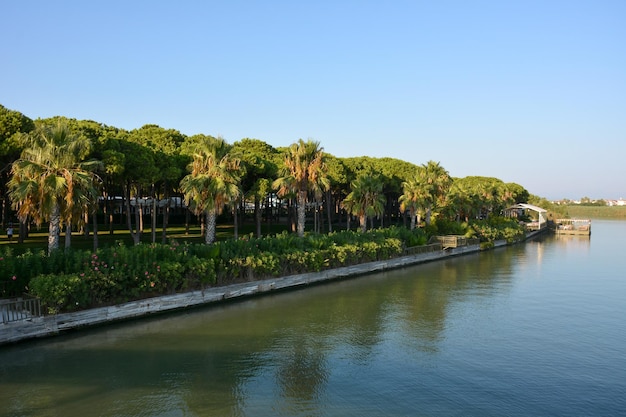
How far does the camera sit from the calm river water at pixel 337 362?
45.0 feet

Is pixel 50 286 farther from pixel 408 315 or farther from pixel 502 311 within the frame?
pixel 502 311

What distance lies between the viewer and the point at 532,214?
125 m

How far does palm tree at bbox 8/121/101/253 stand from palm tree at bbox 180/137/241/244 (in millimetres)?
7925

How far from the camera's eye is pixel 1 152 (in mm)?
27406

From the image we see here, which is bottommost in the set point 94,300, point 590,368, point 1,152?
point 590,368

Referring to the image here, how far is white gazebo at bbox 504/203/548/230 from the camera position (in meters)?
96.2

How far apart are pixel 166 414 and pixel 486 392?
949cm

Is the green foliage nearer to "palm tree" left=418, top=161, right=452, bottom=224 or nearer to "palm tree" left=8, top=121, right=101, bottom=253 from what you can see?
"palm tree" left=418, top=161, right=452, bottom=224

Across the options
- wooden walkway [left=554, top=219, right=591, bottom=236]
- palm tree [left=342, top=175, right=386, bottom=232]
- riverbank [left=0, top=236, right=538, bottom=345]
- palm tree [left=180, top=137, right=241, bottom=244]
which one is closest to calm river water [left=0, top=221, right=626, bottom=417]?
riverbank [left=0, top=236, right=538, bottom=345]

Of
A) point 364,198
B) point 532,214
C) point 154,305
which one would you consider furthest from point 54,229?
point 532,214

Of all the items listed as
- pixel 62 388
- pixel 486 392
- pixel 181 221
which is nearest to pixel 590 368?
pixel 486 392

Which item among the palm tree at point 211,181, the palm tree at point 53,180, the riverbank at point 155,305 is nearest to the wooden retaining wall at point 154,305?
the riverbank at point 155,305

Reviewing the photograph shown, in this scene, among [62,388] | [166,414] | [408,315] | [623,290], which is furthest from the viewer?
[623,290]

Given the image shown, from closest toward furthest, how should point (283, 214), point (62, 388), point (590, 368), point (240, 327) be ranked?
point (62, 388), point (590, 368), point (240, 327), point (283, 214)
